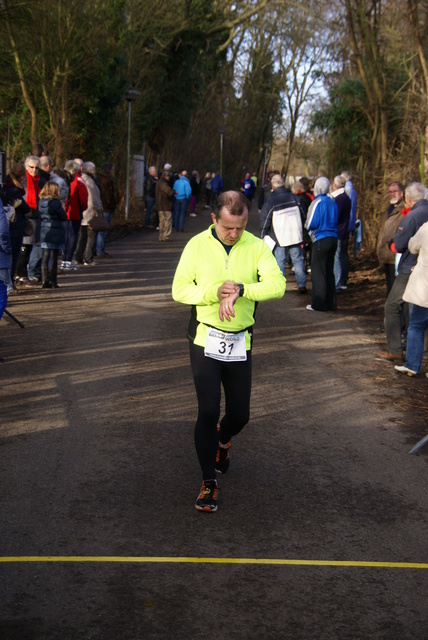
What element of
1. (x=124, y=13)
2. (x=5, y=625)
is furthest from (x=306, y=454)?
(x=124, y=13)

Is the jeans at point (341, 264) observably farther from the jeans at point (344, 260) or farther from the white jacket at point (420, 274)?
the white jacket at point (420, 274)

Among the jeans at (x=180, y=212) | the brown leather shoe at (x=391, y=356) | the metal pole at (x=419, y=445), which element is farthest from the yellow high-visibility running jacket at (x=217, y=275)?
the jeans at (x=180, y=212)

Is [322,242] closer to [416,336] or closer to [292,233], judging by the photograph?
[292,233]

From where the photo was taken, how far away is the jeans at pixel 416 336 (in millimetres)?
9648

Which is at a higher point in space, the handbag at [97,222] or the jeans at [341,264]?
the handbag at [97,222]

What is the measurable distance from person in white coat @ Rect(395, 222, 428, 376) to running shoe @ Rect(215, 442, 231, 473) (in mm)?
3752

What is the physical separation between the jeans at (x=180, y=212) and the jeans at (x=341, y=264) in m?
11.8

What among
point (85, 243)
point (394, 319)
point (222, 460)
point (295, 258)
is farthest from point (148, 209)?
point (222, 460)

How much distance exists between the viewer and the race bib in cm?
550

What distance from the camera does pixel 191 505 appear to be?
575cm

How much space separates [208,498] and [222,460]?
0.73m

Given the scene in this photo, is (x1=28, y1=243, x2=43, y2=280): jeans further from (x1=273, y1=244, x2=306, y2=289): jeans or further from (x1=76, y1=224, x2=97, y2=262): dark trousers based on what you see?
(x1=273, y1=244, x2=306, y2=289): jeans

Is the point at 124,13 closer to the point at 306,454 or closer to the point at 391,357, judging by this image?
the point at 391,357

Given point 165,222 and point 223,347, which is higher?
point 223,347
